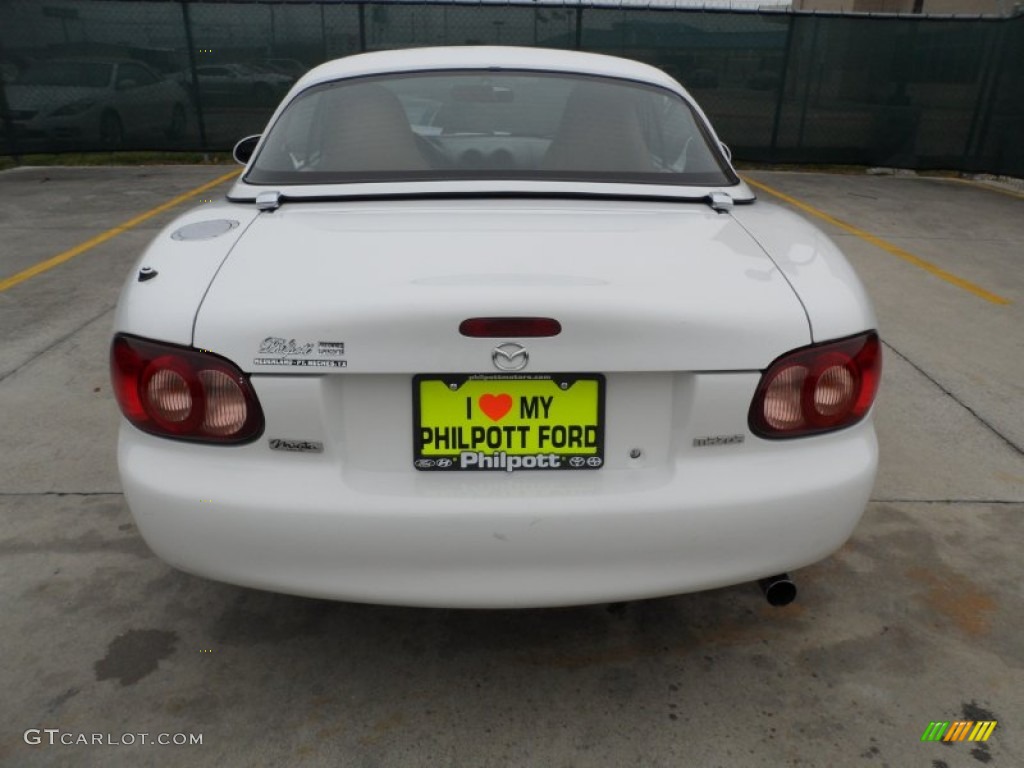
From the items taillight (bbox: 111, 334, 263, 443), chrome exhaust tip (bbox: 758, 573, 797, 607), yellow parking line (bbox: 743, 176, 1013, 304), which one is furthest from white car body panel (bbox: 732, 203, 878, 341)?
yellow parking line (bbox: 743, 176, 1013, 304)

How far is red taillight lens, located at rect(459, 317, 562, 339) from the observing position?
1.78 meters

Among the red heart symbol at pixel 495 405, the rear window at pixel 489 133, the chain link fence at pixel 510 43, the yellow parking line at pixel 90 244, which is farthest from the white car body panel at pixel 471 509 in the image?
the chain link fence at pixel 510 43

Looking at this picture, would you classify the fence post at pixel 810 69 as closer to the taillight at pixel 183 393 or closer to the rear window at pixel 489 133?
the rear window at pixel 489 133

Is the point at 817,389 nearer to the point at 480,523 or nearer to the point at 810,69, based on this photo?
the point at 480,523

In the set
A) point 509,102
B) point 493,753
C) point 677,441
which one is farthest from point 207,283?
point 509,102

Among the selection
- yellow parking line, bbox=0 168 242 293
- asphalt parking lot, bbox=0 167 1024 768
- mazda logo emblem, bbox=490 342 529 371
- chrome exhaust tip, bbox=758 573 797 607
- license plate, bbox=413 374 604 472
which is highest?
mazda logo emblem, bbox=490 342 529 371

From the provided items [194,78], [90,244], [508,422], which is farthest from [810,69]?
[508,422]

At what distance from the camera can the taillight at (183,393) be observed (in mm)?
1864

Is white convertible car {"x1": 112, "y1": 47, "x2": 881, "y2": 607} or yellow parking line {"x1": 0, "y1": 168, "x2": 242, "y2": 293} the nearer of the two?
white convertible car {"x1": 112, "y1": 47, "x2": 881, "y2": 607}

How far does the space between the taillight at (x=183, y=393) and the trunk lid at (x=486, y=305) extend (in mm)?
61

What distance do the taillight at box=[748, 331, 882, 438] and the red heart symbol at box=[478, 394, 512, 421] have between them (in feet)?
1.81

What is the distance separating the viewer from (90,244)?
722 centimetres

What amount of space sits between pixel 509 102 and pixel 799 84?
436 inches

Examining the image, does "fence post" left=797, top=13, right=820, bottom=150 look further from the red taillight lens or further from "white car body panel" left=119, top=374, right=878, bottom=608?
the red taillight lens
